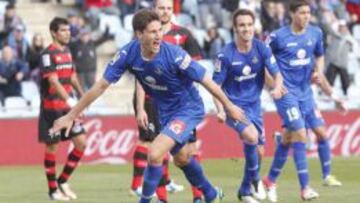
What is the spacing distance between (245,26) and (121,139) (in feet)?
30.7

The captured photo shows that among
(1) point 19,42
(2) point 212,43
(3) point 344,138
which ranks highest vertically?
(1) point 19,42

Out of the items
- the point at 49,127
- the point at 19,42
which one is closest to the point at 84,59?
the point at 19,42

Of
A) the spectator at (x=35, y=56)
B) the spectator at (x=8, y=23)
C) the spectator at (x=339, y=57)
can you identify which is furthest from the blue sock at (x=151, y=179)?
the spectator at (x=339, y=57)

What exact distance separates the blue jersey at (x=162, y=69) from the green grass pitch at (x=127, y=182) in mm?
2519

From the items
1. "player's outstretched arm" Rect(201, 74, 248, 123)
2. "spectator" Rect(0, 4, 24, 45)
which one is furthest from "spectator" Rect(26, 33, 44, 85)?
"player's outstretched arm" Rect(201, 74, 248, 123)

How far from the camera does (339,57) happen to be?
87.2 feet

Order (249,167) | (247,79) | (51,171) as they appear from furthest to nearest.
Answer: (51,171)
(247,79)
(249,167)

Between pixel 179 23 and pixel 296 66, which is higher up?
pixel 296 66

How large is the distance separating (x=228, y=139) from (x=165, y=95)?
11098mm

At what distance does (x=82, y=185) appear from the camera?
17.6 m

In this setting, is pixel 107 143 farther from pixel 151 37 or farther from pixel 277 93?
pixel 151 37

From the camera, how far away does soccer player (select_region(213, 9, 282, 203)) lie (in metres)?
13.9

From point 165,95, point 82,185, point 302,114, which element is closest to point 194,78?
point 165,95

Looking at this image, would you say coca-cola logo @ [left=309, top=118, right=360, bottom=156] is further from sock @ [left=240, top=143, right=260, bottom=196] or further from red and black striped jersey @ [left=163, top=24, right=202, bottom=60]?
sock @ [left=240, top=143, right=260, bottom=196]
